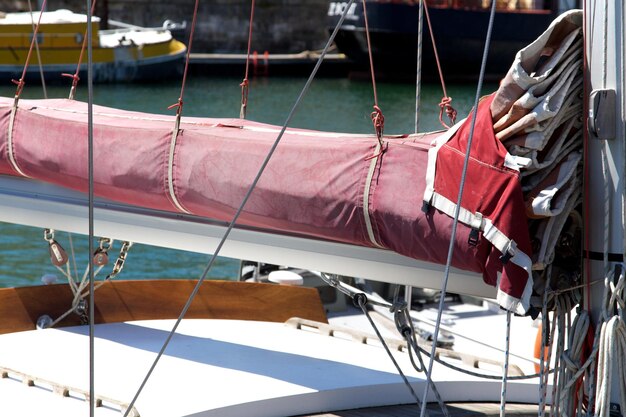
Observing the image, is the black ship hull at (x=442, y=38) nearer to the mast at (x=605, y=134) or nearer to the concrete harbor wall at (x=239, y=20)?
the concrete harbor wall at (x=239, y=20)

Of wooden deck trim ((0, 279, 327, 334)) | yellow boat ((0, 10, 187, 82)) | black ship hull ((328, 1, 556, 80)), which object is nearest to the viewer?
wooden deck trim ((0, 279, 327, 334))

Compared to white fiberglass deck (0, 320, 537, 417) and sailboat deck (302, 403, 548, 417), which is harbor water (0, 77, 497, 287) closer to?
white fiberglass deck (0, 320, 537, 417)

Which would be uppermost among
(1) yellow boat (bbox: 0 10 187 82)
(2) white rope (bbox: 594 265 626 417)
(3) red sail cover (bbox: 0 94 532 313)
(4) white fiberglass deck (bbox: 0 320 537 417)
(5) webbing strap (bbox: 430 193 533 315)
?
(1) yellow boat (bbox: 0 10 187 82)

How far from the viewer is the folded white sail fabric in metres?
2.86

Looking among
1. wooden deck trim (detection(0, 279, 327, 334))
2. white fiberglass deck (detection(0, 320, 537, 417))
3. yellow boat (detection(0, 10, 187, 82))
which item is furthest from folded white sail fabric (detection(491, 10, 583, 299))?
yellow boat (detection(0, 10, 187, 82))

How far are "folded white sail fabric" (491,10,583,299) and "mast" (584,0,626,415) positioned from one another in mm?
42

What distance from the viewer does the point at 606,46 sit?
2.87m

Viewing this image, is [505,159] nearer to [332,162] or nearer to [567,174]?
[567,174]

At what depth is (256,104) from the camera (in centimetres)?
2581


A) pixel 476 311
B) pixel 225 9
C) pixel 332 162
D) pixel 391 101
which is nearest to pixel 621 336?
pixel 332 162

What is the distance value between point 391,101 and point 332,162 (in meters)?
24.1

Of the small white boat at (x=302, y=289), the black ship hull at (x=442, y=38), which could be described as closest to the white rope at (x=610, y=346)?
the small white boat at (x=302, y=289)

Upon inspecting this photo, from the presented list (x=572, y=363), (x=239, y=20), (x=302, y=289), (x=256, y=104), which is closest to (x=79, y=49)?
(x=256, y=104)

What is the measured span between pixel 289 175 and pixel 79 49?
81.9 feet
